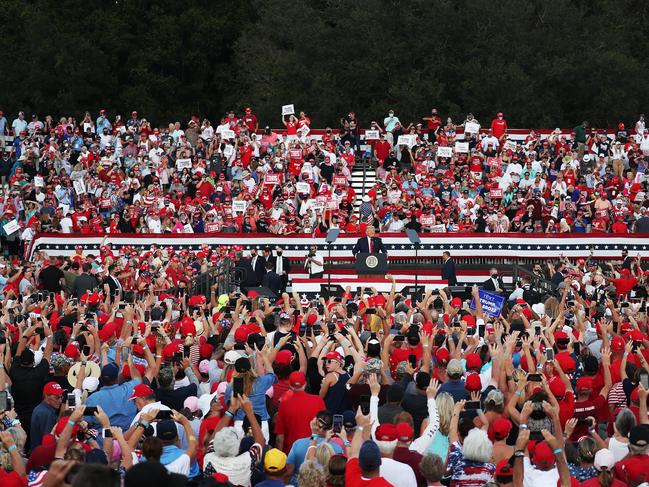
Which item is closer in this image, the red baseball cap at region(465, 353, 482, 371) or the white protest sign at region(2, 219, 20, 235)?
the red baseball cap at region(465, 353, 482, 371)

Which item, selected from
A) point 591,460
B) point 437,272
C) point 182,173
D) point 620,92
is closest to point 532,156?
point 437,272

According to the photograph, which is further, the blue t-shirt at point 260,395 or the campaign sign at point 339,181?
the campaign sign at point 339,181

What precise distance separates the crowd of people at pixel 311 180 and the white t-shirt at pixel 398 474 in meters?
22.5

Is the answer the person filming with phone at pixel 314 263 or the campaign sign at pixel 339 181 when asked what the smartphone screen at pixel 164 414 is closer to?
the person filming with phone at pixel 314 263

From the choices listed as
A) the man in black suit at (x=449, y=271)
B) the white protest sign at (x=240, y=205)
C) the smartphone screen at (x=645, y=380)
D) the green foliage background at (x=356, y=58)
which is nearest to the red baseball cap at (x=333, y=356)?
the smartphone screen at (x=645, y=380)

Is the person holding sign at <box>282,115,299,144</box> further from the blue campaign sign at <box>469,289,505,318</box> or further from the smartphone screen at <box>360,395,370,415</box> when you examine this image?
the smartphone screen at <box>360,395,370,415</box>

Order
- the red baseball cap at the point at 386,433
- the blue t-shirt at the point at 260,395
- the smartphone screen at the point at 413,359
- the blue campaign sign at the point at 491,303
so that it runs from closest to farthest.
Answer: the red baseball cap at the point at 386,433 < the blue t-shirt at the point at 260,395 < the smartphone screen at the point at 413,359 < the blue campaign sign at the point at 491,303

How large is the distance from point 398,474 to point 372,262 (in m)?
16.6

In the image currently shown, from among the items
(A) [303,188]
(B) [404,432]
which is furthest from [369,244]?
(B) [404,432]

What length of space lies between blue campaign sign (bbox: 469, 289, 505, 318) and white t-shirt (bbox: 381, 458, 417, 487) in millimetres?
8692

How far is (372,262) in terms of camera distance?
25828 mm

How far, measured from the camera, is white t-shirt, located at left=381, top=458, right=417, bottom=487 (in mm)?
9297

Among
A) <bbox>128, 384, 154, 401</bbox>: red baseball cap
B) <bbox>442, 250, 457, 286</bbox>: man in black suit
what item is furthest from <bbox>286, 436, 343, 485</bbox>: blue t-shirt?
<bbox>442, 250, 457, 286</bbox>: man in black suit

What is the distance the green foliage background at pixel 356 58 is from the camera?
47.2m
